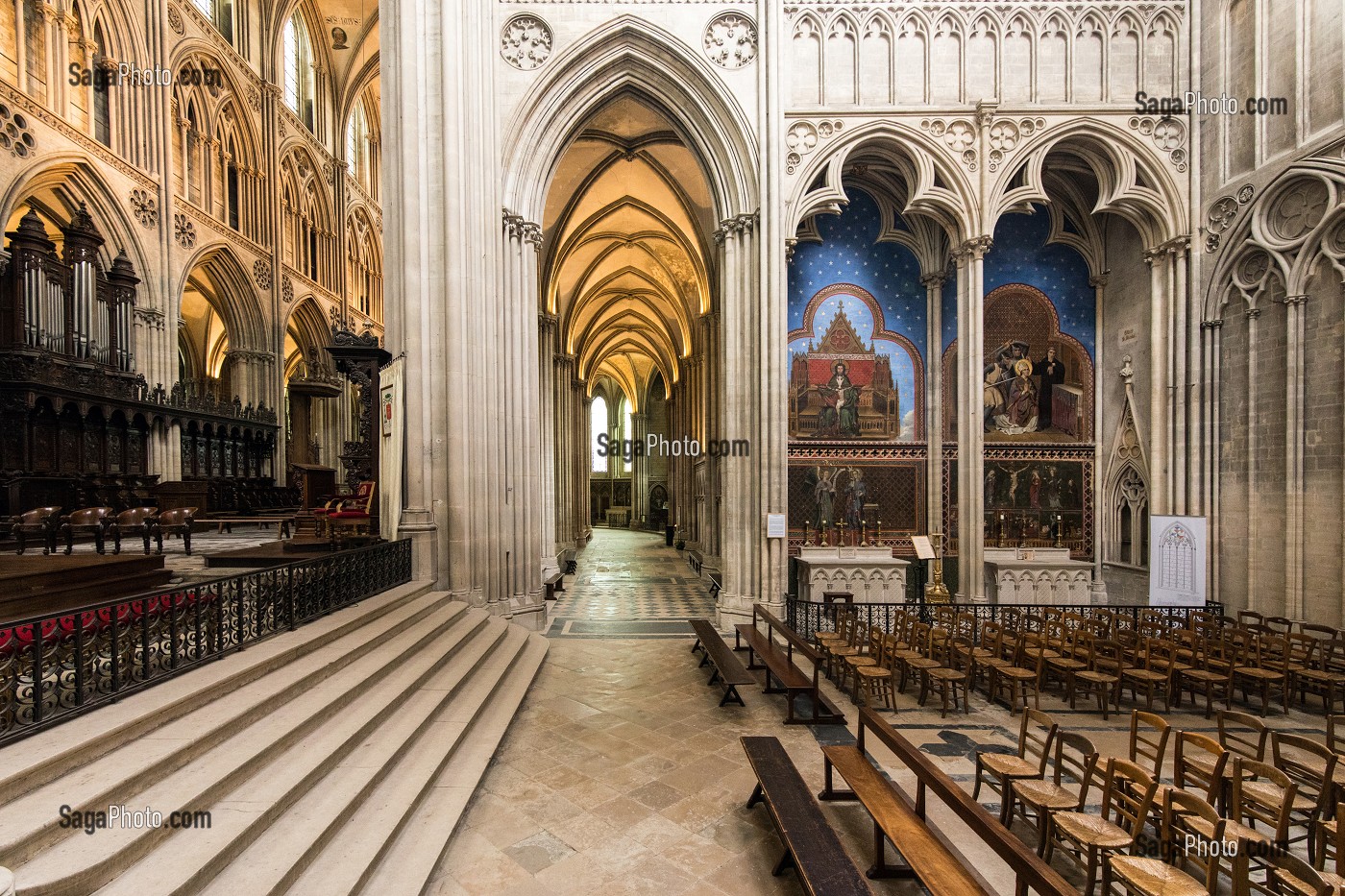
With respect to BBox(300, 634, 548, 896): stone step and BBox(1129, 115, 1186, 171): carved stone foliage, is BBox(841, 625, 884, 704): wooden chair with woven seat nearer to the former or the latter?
BBox(300, 634, 548, 896): stone step

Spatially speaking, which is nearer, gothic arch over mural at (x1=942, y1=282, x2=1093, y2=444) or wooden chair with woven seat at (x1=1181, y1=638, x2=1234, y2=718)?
wooden chair with woven seat at (x1=1181, y1=638, x2=1234, y2=718)

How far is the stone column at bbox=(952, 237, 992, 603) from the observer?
1225 centimetres

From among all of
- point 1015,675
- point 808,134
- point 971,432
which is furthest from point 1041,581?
point 808,134

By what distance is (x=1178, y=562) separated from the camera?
1034cm

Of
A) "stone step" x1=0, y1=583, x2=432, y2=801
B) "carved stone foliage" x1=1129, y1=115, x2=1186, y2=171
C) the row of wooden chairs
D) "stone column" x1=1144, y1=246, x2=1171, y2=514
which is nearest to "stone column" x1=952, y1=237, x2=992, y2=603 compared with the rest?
"stone column" x1=1144, y1=246, x2=1171, y2=514

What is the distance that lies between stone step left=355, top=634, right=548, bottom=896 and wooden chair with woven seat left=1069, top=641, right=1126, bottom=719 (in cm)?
660

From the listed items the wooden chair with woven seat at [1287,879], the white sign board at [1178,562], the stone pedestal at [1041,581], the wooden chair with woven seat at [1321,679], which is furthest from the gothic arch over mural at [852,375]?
the wooden chair with woven seat at [1287,879]

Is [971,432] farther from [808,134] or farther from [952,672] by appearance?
[808,134]

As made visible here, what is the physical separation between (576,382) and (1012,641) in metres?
25.2

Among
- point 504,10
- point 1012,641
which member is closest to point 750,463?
point 1012,641

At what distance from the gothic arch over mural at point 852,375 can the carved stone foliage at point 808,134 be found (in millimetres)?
3438

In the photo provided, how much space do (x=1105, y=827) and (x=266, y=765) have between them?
5.57m

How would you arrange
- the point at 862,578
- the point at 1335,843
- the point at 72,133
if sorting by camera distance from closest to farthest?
the point at 1335,843
the point at 862,578
the point at 72,133

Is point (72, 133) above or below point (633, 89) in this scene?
below
